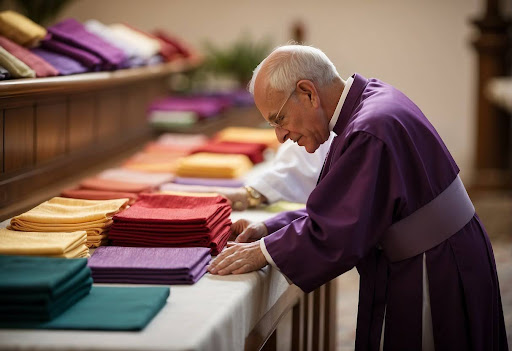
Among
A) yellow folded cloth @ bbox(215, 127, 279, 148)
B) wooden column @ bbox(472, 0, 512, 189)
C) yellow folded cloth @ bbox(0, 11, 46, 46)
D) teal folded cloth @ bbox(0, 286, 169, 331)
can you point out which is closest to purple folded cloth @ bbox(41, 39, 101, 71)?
yellow folded cloth @ bbox(0, 11, 46, 46)

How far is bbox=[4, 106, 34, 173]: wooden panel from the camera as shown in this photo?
9.00 ft

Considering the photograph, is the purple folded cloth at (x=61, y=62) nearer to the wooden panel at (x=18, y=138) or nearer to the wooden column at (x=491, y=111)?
the wooden panel at (x=18, y=138)

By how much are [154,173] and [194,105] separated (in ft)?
5.29

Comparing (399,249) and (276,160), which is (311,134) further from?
(276,160)

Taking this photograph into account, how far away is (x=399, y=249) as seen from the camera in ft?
7.25

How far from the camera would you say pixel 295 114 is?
2240 millimetres

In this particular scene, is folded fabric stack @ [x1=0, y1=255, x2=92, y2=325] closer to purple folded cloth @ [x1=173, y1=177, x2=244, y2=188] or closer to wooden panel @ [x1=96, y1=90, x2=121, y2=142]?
purple folded cloth @ [x1=173, y1=177, x2=244, y2=188]

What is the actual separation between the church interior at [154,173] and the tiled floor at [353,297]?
15 millimetres

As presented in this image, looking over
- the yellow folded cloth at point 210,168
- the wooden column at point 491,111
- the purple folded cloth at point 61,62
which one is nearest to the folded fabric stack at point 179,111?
the yellow folded cloth at point 210,168

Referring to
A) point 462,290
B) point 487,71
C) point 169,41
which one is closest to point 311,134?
point 462,290

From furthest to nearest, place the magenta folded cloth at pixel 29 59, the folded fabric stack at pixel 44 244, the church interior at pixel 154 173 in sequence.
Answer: the magenta folded cloth at pixel 29 59 → the folded fabric stack at pixel 44 244 → the church interior at pixel 154 173

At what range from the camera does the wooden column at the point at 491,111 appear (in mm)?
7336

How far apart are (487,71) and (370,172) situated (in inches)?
232

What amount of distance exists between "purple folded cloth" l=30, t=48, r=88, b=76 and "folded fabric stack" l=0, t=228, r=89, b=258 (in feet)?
3.49
